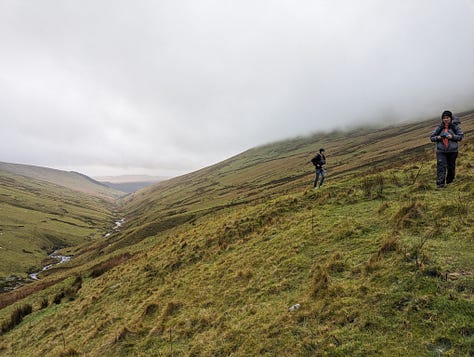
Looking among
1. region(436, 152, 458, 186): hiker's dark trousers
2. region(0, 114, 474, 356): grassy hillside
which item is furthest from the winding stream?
region(436, 152, 458, 186): hiker's dark trousers

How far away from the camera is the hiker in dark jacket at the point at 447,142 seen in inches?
→ 521

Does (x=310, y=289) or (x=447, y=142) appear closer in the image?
(x=310, y=289)

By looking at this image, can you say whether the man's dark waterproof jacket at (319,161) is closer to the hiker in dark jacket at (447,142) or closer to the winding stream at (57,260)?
the hiker in dark jacket at (447,142)

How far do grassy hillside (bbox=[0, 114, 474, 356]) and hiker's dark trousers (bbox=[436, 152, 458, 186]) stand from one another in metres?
0.52

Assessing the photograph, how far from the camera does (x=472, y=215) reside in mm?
10852

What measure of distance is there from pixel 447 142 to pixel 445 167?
173cm

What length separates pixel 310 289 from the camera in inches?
388

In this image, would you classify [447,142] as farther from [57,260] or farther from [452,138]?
[57,260]

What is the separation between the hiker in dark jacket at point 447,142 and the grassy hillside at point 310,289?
3.45 ft

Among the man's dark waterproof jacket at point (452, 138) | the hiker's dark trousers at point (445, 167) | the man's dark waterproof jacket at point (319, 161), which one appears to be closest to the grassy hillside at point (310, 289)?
the hiker's dark trousers at point (445, 167)

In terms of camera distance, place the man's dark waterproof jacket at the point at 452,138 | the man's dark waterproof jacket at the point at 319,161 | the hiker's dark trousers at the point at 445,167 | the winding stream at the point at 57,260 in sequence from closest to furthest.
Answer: the man's dark waterproof jacket at the point at 452,138 → the hiker's dark trousers at the point at 445,167 → the man's dark waterproof jacket at the point at 319,161 → the winding stream at the point at 57,260

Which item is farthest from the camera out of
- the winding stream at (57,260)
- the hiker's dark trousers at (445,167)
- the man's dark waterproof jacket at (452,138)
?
the winding stream at (57,260)

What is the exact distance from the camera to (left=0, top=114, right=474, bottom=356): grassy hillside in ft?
23.5

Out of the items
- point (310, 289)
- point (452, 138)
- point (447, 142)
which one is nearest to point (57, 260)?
point (310, 289)
